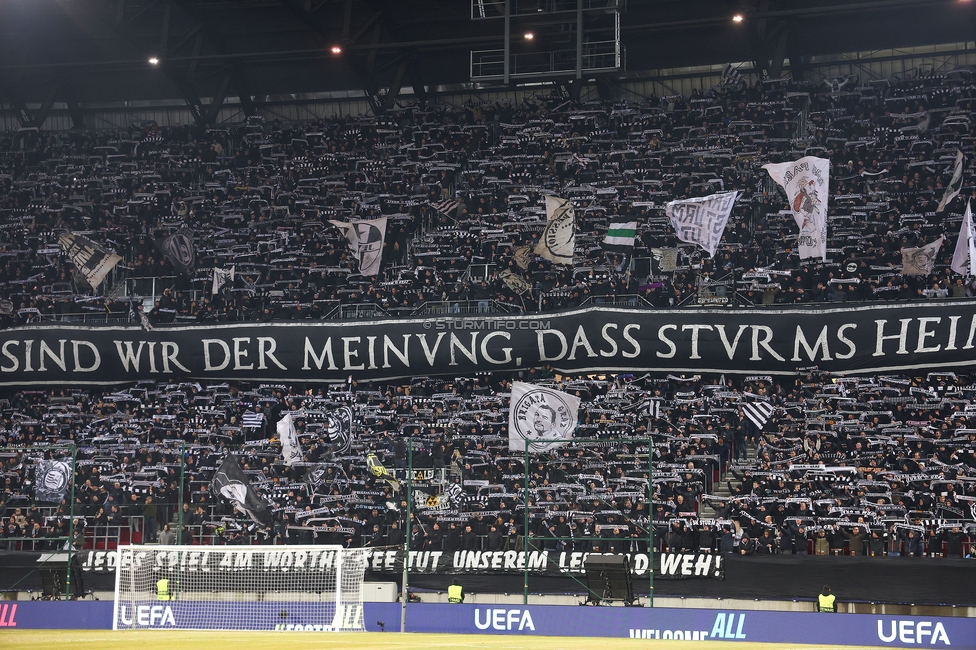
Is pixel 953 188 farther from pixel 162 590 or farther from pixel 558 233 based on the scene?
pixel 162 590

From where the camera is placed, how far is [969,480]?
88.6 ft

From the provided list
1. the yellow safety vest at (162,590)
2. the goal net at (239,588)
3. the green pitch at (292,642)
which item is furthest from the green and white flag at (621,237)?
the green pitch at (292,642)

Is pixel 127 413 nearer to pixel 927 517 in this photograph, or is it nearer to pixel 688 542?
pixel 688 542

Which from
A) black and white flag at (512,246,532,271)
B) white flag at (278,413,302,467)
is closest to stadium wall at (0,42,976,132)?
A: black and white flag at (512,246,532,271)

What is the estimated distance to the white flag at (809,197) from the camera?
106 feet

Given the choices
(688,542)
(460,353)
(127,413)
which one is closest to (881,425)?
(688,542)

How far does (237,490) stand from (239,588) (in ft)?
21.1

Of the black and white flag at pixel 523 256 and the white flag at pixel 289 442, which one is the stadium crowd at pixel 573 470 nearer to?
the white flag at pixel 289 442

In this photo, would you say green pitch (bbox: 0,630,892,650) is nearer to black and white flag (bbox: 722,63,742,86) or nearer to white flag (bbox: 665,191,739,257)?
white flag (bbox: 665,191,739,257)

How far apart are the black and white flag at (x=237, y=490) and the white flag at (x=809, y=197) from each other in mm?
16971

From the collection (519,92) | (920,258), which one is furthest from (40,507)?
(920,258)

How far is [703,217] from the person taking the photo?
33.5 metres

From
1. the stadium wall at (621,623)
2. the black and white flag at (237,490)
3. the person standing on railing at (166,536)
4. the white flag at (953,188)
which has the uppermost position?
the white flag at (953,188)

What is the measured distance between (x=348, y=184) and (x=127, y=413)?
35.1ft
